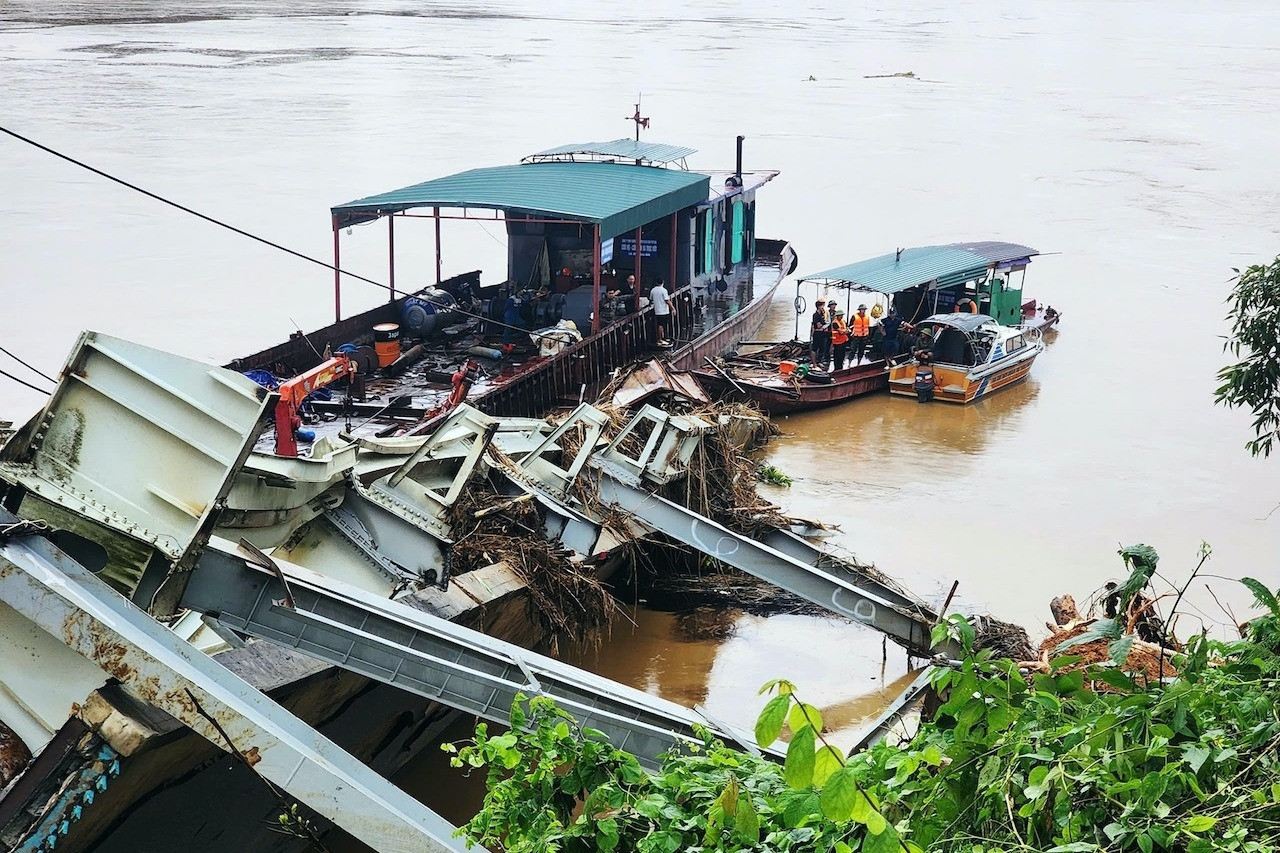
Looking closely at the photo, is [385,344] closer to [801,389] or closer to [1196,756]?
[801,389]

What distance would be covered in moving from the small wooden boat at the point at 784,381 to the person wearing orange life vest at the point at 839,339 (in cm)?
26

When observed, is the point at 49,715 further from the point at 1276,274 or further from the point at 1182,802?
the point at 1276,274

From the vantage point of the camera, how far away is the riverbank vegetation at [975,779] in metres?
3.85

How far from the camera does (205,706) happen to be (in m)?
5.81

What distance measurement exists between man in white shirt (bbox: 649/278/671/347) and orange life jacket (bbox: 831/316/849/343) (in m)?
2.87

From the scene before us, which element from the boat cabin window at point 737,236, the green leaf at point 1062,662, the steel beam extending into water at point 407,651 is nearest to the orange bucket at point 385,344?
the boat cabin window at point 737,236

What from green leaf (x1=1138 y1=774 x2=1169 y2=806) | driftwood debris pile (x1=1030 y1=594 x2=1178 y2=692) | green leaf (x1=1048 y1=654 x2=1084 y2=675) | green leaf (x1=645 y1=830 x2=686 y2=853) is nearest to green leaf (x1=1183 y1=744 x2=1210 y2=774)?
green leaf (x1=1138 y1=774 x2=1169 y2=806)

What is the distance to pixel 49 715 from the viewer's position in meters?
6.65

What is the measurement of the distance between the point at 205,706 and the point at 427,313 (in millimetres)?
13396

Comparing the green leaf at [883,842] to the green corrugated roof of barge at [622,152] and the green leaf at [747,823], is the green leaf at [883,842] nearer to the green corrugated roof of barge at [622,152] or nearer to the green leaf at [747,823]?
the green leaf at [747,823]

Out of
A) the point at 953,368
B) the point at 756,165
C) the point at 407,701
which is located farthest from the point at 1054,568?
the point at 756,165

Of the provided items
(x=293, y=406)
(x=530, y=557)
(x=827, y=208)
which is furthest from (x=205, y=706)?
(x=827, y=208)

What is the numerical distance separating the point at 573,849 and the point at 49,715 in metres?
3.50

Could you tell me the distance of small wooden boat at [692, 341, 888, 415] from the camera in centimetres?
1989
